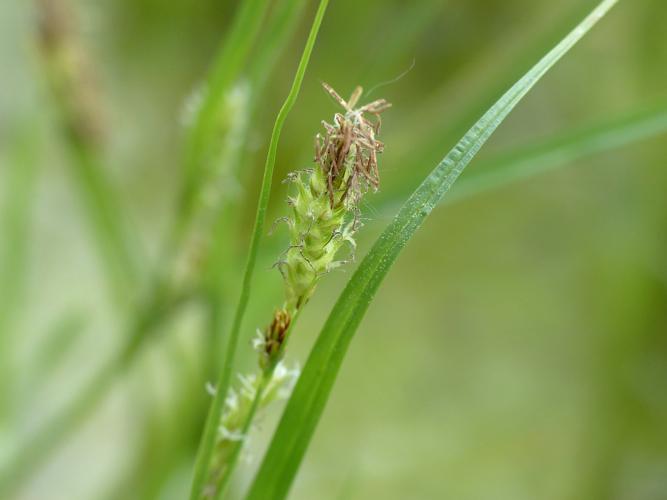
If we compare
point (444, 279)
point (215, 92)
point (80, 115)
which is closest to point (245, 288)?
point (215, 92)

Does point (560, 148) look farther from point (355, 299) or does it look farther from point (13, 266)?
point (13, 266)

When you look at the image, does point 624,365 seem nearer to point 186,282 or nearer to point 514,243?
point 514,243

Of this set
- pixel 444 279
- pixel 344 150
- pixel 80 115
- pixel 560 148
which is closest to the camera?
pixel 344 150

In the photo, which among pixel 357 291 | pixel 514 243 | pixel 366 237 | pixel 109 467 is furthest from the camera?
pixel 514 243

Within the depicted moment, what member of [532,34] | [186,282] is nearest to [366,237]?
[186,282]

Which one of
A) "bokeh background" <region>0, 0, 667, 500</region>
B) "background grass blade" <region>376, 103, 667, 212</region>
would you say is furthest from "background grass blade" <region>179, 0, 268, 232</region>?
"bokeh background" <region>0, 0, 667, 500</region>

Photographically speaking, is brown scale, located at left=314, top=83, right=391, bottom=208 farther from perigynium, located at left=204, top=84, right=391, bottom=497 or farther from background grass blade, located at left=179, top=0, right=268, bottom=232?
background grass blade, located at left=179, top=0, right=268, bottom=232
